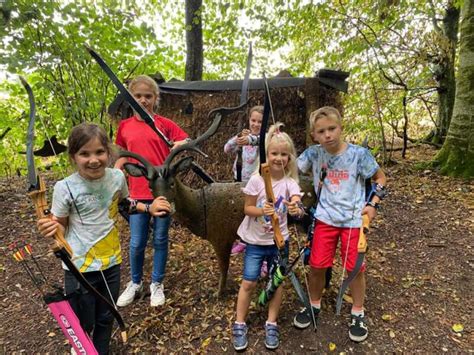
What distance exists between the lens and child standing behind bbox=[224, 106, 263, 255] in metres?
3.50

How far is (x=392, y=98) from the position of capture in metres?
8.80

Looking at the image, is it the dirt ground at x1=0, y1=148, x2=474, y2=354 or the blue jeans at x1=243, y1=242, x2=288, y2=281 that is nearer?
the blue jeans at x1=243, y1=242, x2=288, y2=281

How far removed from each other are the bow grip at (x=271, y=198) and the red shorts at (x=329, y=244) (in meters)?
0.43

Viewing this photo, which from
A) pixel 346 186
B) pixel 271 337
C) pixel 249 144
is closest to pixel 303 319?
pixel 271 337

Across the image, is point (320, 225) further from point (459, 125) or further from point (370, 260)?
point (459, 125)

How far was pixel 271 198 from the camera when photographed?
2.42 metres

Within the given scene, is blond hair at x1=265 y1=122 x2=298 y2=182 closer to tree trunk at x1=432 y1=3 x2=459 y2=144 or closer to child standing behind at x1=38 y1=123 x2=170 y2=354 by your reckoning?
child standing behind at x1=38 y1=123 x2=170 y2=354

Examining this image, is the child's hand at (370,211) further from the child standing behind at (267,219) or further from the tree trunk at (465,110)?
the tree trunk at (465,110)

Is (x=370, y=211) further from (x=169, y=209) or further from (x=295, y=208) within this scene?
(x=169, y=209)

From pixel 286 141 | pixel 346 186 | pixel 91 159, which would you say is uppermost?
pixel 286 141

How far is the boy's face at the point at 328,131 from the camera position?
2.63 metres

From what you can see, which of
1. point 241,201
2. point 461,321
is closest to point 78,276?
point 241,201

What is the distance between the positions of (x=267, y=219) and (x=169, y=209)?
81cm

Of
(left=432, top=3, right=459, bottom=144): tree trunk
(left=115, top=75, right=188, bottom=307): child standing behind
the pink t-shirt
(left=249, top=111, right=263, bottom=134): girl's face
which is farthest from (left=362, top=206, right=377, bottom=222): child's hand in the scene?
(left=432, top=3, right=459, bottom=144): tree trunk
